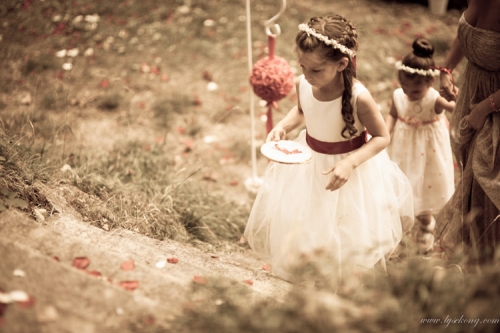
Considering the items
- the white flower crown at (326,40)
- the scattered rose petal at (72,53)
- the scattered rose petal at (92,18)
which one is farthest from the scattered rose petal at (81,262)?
the scattered rose petal at (92,18)

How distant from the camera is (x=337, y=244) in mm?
2508

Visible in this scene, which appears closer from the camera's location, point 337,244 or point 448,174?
point 337,244

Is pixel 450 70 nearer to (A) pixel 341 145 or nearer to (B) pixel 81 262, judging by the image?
(A) pixel 341 145

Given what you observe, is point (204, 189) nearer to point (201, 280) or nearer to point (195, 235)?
point (195, 235)

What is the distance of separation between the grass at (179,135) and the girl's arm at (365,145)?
1.75 ft

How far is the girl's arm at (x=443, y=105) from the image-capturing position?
2932 mm

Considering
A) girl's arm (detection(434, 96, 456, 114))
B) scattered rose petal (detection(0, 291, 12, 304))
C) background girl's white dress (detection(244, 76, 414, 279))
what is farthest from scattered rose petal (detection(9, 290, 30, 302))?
girl's arm (detection(434, 96, 456, 114))

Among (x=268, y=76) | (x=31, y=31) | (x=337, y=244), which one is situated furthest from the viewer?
(x=31, y=31)

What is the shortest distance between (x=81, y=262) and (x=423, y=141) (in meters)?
2.23

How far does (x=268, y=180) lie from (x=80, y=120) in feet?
8.65

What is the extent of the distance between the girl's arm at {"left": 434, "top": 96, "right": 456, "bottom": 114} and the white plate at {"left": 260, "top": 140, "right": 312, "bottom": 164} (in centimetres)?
106

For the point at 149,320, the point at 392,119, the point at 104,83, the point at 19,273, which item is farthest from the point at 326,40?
the point at 104,83

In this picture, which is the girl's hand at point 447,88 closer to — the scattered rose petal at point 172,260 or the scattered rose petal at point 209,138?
the scattered rose petal at point 172,260

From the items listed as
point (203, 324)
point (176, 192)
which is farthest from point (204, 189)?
point (203, 324)
